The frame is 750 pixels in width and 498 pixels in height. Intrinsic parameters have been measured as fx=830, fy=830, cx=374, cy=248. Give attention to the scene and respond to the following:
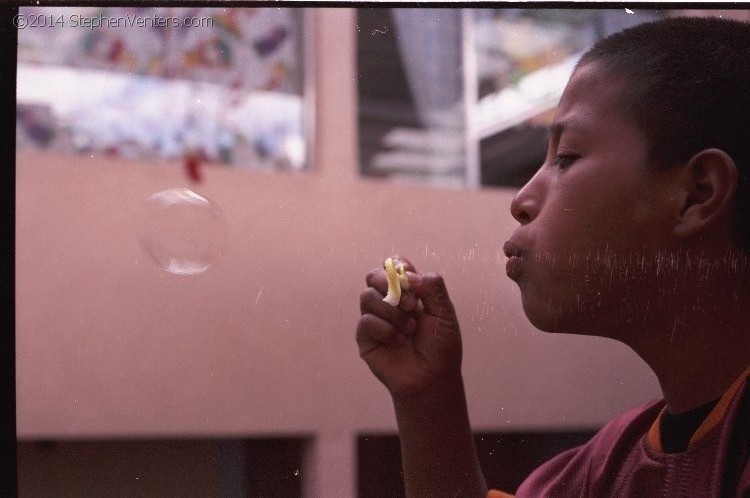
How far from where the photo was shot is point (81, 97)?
783 millimetres

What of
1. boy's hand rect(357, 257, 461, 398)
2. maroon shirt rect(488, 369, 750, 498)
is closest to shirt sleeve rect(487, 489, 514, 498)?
maroon shirt rect(488, 369, 750, 498)

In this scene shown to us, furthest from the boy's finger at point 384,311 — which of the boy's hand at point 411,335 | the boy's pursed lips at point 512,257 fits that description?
the boy's pursed lips at point 512,257

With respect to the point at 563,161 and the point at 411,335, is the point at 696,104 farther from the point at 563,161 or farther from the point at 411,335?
the point at 411,335

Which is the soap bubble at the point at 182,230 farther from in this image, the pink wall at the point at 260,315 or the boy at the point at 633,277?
the boy at the point at 633,277

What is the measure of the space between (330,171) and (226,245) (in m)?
0.12

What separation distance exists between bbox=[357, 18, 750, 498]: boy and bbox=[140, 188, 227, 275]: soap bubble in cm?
15

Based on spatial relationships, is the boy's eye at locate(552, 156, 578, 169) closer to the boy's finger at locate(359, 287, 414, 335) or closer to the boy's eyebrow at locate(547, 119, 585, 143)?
the boy's eyebrow at locate(547, 119, 585, 143)

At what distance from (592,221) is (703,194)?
0.10 meters

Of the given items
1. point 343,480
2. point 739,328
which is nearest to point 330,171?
point 343,480

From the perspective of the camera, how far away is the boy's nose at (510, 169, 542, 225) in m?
0.76

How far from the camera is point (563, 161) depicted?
75 cm

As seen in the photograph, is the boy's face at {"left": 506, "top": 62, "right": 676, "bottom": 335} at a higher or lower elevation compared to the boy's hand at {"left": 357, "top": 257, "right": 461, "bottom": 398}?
higher

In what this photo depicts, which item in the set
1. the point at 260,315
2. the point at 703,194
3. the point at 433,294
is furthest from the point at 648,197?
the point at 260,315

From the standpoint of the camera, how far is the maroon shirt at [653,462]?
0.68 m
